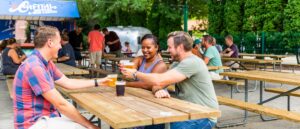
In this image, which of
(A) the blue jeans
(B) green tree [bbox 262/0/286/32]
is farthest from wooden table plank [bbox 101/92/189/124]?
(B) green tree [bbox 262/0/286/32]

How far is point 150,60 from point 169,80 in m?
0.80

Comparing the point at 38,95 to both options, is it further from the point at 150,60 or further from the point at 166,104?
the point at 150,60

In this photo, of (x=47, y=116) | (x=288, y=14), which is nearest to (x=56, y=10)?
(x=288, y=14)

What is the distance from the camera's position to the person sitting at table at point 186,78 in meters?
3.53

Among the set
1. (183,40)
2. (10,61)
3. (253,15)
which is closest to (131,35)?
(253,15)

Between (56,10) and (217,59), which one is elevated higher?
(56,10)

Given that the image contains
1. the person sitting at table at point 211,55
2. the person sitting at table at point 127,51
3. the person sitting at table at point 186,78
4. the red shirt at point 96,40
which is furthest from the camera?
the person sitting at table at point 127,51

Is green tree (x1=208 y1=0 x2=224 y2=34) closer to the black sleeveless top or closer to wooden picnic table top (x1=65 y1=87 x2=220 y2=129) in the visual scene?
the black sleeveless top

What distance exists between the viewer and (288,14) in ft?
60.8

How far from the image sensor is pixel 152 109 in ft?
9.95

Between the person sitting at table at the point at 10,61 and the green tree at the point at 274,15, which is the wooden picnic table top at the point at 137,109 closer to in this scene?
the person sitting at table at the point at 10,61

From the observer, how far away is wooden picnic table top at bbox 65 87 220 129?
107 inches

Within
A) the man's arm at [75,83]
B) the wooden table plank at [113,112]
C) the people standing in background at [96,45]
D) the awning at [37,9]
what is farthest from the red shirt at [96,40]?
the wooden table plank at [113,112]

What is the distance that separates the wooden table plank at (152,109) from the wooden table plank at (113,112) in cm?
5
